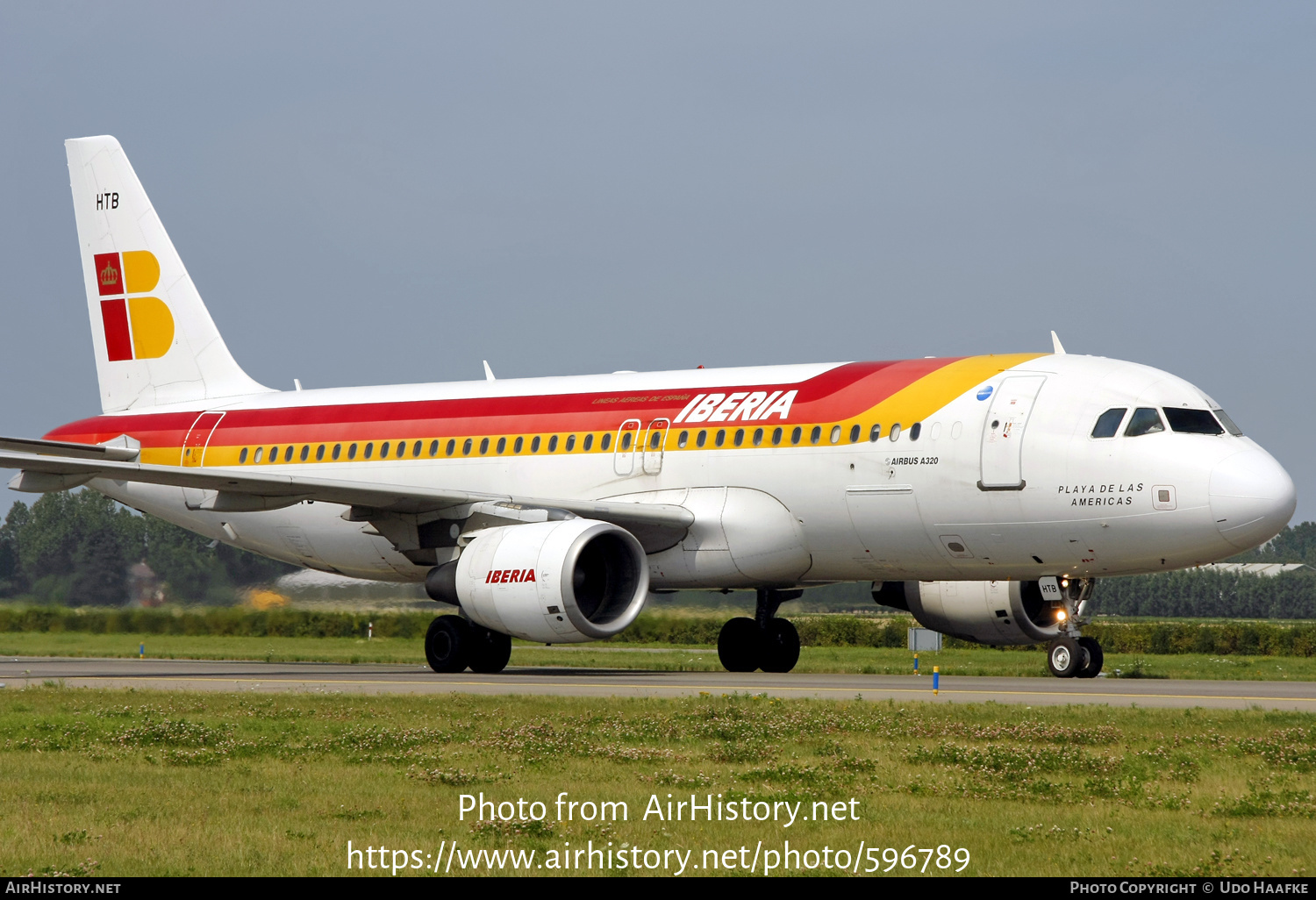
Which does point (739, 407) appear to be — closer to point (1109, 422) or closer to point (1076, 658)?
point (1109, 422)

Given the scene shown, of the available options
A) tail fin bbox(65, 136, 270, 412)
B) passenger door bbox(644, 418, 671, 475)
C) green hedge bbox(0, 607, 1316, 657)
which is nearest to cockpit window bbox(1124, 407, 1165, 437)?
passenger door bbox(644, 418, 671, 475)

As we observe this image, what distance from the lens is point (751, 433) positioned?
2258 cm

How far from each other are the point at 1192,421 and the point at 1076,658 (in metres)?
3.70

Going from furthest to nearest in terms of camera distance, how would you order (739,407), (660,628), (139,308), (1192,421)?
1. (660,628)
2. (139,308)
3. (739,407)
4. (1192,421)

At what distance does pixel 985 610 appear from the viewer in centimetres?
2370

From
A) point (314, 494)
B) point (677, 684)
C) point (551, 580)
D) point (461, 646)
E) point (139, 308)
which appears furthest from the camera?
point (139, 308)

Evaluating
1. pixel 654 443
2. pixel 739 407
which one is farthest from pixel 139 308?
pixel 739 407

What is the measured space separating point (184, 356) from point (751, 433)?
43.0 ft

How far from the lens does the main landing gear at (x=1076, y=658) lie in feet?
70.6

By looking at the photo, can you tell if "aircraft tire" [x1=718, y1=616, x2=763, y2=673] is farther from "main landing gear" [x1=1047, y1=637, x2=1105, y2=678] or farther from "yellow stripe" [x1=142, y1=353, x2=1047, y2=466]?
"main landing gear" [x1=1047, y1=637, x2=1105, y2=678]

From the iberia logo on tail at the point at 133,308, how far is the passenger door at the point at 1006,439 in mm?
17004
